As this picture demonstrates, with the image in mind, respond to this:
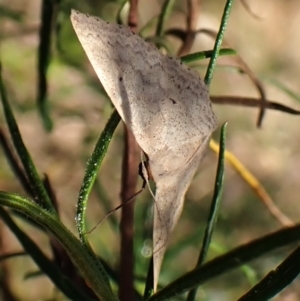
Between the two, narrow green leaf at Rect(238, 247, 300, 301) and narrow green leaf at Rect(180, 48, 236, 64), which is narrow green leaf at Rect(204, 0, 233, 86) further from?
narrow green leaf at Rect(238, 247, 300, 301)

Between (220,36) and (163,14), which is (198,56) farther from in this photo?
(163,14)

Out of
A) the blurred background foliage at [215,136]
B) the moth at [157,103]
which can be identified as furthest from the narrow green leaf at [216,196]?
the blurred background foliage at [215,136]

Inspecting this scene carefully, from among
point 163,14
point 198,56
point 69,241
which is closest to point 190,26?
point 163,14

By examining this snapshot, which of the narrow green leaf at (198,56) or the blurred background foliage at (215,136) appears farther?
the blurred background foliage at (215,136)

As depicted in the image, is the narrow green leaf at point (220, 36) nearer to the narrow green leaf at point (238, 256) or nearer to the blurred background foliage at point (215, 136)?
the narrow green leaf at point (238, 256)

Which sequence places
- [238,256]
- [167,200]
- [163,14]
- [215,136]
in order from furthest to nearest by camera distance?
[215,136] → [163,14] → [167,200] → [238,256]
